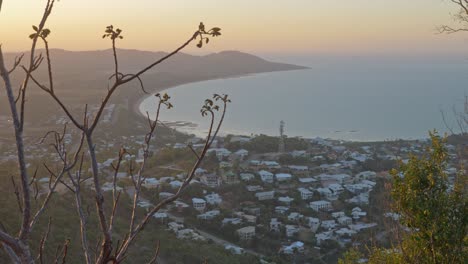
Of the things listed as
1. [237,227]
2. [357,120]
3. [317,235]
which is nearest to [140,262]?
[237,227]

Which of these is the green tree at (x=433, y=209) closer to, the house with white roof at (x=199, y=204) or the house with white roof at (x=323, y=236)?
the house with white roof at (x=323, y=236)

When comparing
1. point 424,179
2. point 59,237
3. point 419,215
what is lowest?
point 59,237

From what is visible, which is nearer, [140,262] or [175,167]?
[140,262]

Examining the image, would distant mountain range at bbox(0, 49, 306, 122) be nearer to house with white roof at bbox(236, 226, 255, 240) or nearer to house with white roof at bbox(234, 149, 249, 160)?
house with white roof at bbox(234, 149, 249, 160)

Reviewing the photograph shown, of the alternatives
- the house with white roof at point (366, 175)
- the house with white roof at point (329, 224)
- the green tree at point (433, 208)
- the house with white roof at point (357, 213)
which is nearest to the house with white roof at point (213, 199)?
the house with white roof at point (329, 224)

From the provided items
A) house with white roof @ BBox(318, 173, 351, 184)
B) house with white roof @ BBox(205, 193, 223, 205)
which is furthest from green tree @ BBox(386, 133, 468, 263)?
house with white roof @ BBox(318, 173, 351, 184)

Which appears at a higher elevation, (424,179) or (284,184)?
(424,179)

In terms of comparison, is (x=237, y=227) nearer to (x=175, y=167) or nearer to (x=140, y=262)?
(x=140, y=262)
